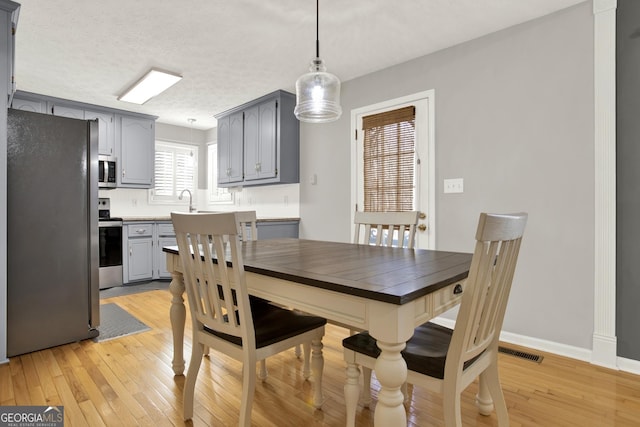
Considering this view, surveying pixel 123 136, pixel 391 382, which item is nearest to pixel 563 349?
pixel 391 382

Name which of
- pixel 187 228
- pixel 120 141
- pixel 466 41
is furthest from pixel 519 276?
pixel 120 141

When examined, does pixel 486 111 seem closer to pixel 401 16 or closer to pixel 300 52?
pixel 401 16

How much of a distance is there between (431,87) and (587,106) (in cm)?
116

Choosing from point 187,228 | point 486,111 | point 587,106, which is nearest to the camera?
point 187,228

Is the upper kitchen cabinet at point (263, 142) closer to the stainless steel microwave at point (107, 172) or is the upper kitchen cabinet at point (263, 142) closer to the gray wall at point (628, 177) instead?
the stainless steel microwave at point (107, 172)

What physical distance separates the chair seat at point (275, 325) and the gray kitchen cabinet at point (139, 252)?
3.22 metres

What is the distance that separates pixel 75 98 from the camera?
163 inches

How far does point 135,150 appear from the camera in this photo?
4758 millimetres

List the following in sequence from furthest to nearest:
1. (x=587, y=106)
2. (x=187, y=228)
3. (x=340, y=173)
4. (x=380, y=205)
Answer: (x=340, y=173) → (x=380, y=205) → (x=587, y=106) → (x=187, y=228)

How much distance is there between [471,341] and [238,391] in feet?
4.31

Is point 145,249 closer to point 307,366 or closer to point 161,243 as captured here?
point 161,243

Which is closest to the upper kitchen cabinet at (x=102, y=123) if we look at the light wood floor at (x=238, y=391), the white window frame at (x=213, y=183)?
the white window frame at (x=213, y=183)

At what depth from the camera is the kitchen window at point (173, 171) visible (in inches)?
210

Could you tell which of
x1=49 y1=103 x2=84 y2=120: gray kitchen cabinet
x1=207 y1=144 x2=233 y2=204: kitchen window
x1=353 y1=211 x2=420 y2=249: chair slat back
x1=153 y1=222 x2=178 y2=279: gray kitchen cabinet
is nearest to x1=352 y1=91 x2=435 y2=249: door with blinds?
x1=353 y1=211 x2=420 y2=249: chair slat back
